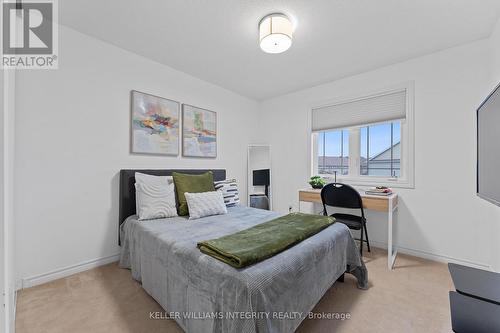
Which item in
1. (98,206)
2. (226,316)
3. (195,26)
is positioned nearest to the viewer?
(226,316)

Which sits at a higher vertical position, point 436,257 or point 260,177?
point 260,177

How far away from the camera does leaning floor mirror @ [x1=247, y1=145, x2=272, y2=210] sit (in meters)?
3.87

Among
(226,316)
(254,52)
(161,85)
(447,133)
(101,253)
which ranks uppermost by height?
(254,52)

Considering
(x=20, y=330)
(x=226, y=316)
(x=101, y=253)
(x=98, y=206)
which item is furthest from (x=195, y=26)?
(x=20, y=330)

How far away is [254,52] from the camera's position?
2.48 metres

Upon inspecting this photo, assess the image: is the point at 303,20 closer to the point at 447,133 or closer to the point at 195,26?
the point at 195,26

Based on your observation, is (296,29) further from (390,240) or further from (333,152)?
(390,240)

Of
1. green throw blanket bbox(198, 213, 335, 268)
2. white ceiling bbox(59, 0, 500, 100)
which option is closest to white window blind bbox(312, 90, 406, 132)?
white ceiling bbox(59, 0, 500, 100)

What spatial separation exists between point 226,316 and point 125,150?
2113 mm

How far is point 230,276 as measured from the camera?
3.52 ft

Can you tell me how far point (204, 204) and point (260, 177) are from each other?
1751 millimetres

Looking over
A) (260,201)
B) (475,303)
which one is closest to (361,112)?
(260,201)

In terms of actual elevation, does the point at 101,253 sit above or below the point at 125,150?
below

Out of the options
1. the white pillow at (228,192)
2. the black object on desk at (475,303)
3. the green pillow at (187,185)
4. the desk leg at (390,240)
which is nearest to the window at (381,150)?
the desk leg at (390,240)
